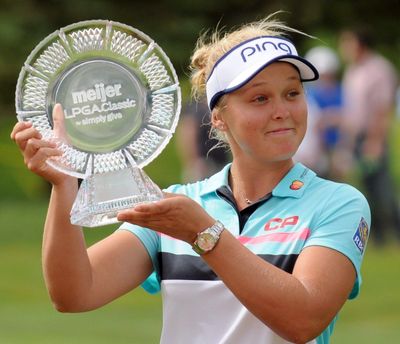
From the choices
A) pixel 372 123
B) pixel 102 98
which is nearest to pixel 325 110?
pixel 372 123

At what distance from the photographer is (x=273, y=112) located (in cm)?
412

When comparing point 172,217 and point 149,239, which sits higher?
point 172,217

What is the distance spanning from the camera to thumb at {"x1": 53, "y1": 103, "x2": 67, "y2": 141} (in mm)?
3940

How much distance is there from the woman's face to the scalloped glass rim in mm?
260

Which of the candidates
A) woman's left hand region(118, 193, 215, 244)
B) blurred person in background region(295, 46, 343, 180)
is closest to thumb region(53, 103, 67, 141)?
woman's left hand region(118, 193, 215, 244)

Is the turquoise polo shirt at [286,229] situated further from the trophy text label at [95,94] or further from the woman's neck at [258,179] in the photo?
the trophy text label at [95,94]

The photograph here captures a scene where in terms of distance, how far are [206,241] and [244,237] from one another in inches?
16.1

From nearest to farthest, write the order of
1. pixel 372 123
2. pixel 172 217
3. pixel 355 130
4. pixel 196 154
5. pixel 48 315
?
pixel 172 217, pixel 48 315, pixel 372 123, pixel 355 130, pixel 196 154

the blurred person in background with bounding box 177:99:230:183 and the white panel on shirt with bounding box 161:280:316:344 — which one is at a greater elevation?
the white panel on shirt with bounding box 161:280:316:344

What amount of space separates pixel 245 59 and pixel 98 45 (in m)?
0.47

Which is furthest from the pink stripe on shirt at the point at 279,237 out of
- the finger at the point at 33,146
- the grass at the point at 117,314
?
the grass at the point at 117,314

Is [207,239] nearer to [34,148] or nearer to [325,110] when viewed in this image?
[34,148]

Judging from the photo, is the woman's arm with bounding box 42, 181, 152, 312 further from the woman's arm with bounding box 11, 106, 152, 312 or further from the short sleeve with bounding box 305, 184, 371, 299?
the short sleeve with bounding box 305, 184, 371, 299

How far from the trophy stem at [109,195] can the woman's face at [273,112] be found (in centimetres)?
43
